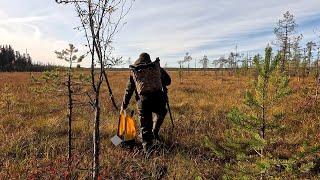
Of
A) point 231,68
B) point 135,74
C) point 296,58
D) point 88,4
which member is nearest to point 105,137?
point 135,74

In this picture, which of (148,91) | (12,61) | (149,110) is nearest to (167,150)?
(149,110)

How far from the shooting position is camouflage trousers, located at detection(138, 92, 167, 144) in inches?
261

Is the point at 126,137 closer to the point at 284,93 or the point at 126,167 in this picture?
the point at 126,167

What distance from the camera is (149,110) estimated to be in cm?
676

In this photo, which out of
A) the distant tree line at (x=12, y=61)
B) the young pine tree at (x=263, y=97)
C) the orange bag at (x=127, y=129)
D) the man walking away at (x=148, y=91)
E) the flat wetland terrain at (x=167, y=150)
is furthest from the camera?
the distant tree line at (x=12, y=61)

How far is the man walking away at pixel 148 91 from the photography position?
6.47 meters

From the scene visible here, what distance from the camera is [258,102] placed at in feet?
14.1

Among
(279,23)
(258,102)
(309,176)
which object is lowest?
(309,176)

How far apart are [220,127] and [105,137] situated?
2622 millimetres

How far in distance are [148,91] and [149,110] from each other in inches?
17.2

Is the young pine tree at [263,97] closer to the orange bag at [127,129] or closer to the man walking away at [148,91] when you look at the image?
the man walking away at [148,91]

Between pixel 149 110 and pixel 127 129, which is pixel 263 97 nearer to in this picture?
pixel 149 110

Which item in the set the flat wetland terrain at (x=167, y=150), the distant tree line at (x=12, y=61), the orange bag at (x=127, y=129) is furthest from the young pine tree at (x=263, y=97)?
the distant tree line at (x=12, y=61)

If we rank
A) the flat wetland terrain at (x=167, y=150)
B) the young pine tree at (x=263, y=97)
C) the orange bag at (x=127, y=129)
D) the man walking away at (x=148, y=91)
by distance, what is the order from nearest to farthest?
the young pine tree at (x=263, y=97) < the flat wetland terrain at (x=167, y=150) < the man walking away at (x=148, y=91) < the orange bag at (x=127, y=129)
